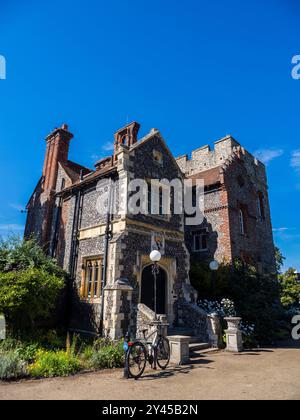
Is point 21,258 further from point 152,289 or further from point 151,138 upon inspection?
point 151,138

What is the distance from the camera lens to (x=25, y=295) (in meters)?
10.1

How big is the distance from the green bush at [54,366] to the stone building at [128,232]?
286 cm

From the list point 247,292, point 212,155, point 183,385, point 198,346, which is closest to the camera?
point 183,385

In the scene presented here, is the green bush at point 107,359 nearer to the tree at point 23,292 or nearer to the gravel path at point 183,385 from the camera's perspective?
the gravel path at point 183,385

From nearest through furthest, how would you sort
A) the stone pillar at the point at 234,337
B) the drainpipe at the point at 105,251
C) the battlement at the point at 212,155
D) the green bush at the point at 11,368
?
the green bush at the point at 11,368 → the stone pillar at the point at 234,337 → the drainpipe at the point at 105,251 → the battlement at the point at 212,155

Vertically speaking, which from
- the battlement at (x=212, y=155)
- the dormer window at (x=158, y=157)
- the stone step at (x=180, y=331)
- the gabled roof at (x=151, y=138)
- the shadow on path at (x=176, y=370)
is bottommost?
the shadow on path at (x=176, y=370)

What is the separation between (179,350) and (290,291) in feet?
54.2

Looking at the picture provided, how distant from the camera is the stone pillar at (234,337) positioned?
36.7 ft

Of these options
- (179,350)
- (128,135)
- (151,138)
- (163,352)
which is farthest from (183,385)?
(128,135)

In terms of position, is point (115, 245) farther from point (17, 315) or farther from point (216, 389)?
point (216, 389)

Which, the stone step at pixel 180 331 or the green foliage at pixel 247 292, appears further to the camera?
the green foliage at pixel 247 292

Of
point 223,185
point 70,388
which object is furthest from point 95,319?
point 223,185

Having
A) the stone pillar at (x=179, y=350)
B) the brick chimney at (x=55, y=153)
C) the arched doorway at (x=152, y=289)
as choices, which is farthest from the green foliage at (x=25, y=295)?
the brick chimney at (x=55, y=153)

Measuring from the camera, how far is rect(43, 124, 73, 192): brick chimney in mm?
18453
